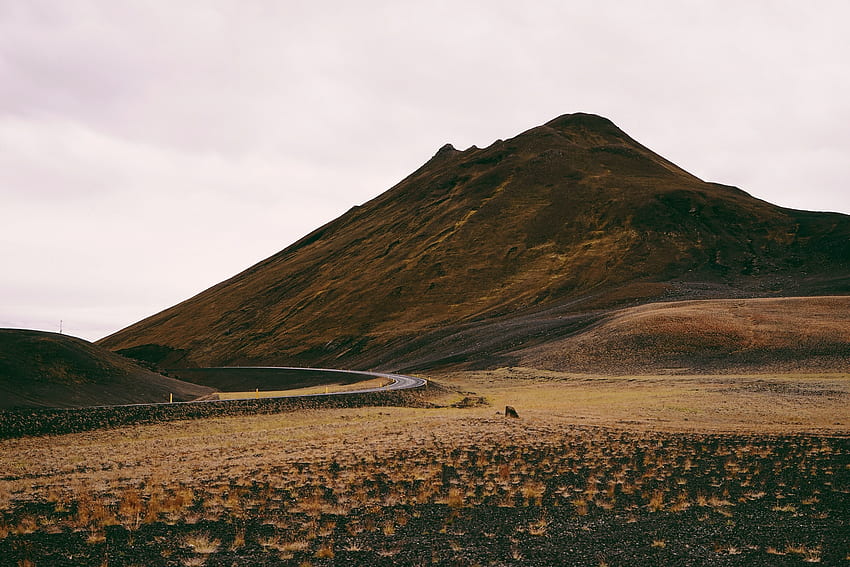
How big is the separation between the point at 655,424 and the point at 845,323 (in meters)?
53.7

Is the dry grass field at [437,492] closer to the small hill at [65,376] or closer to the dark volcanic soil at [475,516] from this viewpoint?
the dark volcanic soil at [475,516]

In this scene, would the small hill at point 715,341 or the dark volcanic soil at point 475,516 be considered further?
the small hill at point 715,341

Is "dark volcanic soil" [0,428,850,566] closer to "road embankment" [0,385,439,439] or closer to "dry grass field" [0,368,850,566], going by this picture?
"dry grass field" [0,368,850,566]

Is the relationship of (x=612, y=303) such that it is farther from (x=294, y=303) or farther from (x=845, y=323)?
(x=294, y=303)

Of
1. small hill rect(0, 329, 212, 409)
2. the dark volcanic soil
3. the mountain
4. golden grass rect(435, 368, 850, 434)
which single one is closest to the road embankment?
small hill rect(0, 329, 212, 409)

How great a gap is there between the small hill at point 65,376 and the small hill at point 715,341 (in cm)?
4489

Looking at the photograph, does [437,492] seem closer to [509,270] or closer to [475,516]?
[475,516]

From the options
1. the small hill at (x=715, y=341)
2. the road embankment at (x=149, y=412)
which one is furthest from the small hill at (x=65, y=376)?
the small hill at (x=715, y=341)

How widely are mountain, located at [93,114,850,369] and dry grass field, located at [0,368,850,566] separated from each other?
192ft

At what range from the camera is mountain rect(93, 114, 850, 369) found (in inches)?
4523

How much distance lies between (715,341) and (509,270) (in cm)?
7569

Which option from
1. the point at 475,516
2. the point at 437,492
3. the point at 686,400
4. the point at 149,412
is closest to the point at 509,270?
the point at 686,400

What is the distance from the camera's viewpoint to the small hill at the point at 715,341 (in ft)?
216

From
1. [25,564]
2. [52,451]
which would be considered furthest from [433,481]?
[52,451]
